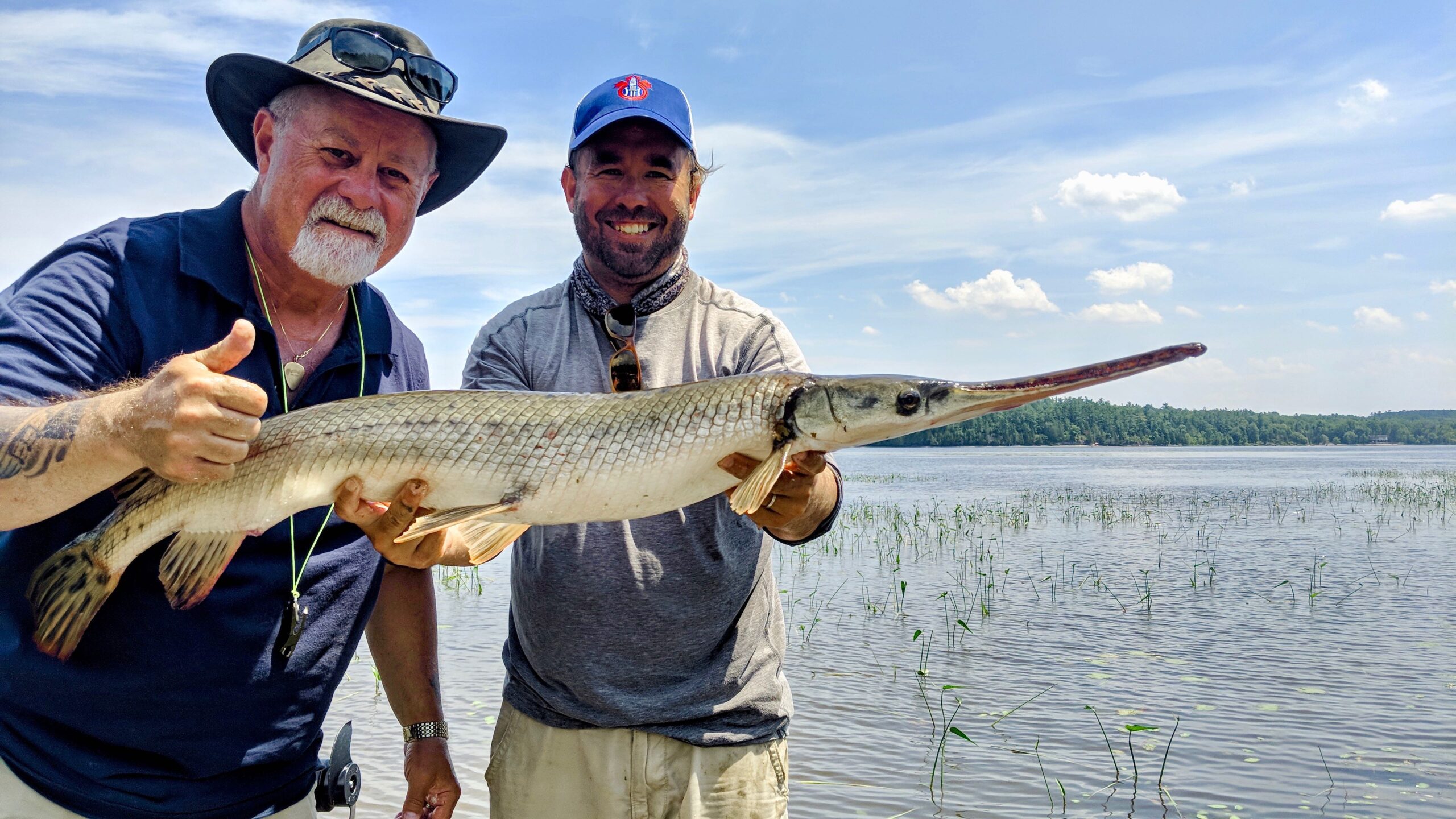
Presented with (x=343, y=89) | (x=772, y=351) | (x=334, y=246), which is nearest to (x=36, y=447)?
(x=334, y=246)

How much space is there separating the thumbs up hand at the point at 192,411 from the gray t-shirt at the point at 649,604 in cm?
123

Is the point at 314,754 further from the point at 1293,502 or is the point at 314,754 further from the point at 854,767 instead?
the point at 1293,502

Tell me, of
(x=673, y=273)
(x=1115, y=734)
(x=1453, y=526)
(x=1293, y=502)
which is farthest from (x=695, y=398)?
(x=1293, y=502)

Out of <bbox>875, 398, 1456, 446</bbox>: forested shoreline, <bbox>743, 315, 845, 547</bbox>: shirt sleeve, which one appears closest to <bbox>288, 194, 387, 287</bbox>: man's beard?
<bbox>743, 315, 845, 547</bbox>: shirt sleeve

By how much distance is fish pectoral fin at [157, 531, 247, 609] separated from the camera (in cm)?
253

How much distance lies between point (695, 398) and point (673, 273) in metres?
0.75

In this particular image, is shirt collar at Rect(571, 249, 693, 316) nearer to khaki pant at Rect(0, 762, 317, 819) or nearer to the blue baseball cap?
the blue baseball cap

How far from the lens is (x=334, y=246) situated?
292cm

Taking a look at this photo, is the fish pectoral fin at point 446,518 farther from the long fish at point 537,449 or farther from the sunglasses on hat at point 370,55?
the sunglasses on hat at point 370,55

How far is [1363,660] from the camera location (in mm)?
9898

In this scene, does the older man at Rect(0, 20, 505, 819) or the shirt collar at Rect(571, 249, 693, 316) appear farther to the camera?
the shirt collar at Rect(571, 249, 693, 316)

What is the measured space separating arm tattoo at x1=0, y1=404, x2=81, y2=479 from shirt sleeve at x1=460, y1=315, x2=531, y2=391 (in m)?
1.35

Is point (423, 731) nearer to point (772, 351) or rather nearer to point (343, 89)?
point (772, 351)

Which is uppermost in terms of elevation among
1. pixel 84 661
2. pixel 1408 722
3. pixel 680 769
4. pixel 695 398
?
pixel 695 398
